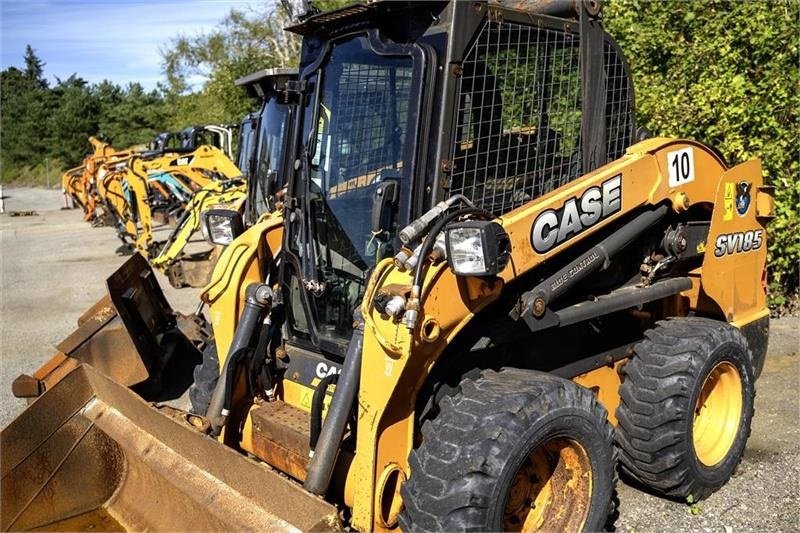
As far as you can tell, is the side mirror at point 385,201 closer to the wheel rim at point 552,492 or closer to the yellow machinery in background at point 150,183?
the wheel rim at point 552,492

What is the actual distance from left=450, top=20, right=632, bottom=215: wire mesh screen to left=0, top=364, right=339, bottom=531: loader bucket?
154 centimetres

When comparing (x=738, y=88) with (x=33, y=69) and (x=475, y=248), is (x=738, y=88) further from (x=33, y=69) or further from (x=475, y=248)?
(x=33, y=69)

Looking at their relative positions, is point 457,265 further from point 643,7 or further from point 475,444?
point 643,7

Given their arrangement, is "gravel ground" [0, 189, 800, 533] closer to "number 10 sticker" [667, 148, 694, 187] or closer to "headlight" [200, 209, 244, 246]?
"number 10 sticker" [667, 148, 694, 187]

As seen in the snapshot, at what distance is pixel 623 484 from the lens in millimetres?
4039

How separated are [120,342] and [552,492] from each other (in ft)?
10.9

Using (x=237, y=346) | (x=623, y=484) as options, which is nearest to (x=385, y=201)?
(x=237, y=346)

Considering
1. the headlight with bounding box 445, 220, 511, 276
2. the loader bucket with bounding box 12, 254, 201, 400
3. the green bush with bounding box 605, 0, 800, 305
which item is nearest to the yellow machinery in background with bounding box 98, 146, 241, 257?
the loader bucket with bounding box 12, 254, 201, 400

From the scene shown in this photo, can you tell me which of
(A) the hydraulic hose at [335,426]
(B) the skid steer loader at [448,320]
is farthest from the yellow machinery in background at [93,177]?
(A) the hydraulic hose at [335,426]

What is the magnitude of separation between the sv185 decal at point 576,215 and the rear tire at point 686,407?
32.6 inches

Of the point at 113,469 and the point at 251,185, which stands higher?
the point at 251,185

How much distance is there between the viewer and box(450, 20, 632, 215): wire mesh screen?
313 centimetres

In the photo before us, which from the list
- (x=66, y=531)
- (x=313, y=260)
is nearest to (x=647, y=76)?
(x=313, y=260)

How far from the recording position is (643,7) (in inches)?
297
